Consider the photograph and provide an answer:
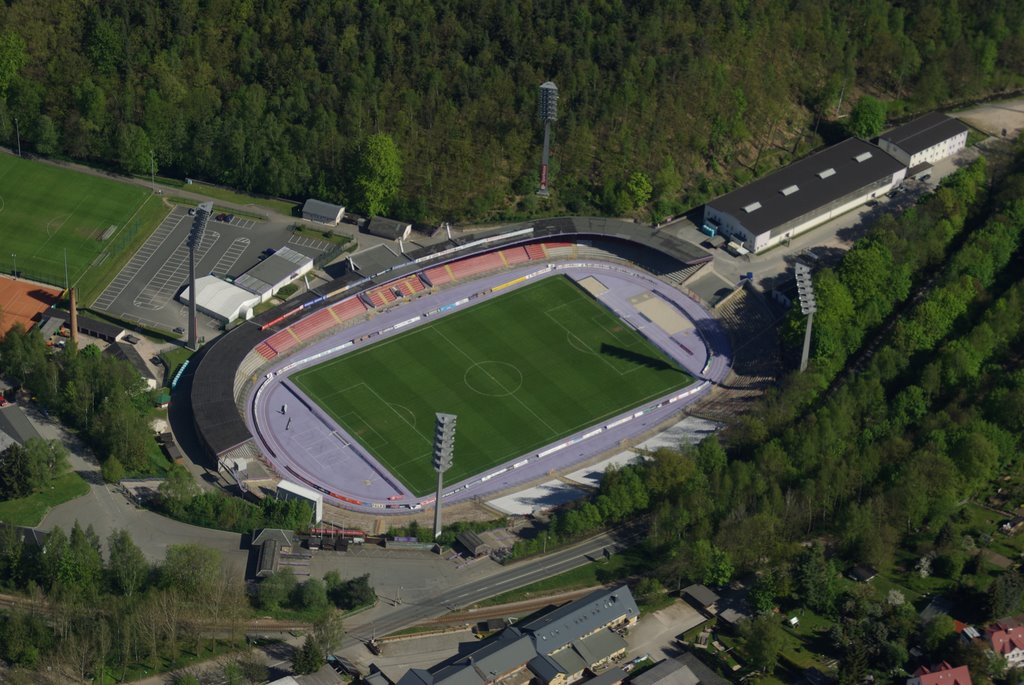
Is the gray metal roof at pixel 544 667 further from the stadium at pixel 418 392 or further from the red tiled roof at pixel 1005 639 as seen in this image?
the red tiled roof at pixel 1005 639

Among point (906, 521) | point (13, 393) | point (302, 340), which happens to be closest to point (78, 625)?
point (13, 393)

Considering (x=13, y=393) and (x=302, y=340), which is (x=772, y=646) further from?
(x=13, y=393)

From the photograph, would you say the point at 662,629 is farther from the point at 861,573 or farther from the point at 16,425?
the point at 16,425

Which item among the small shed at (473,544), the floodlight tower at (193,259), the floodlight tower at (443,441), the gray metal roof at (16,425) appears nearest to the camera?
the floodlight tower at (443,441)

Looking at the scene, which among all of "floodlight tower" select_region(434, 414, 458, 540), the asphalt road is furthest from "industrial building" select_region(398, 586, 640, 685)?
"floodlight tower" select_region(434, 414, 458, 540)

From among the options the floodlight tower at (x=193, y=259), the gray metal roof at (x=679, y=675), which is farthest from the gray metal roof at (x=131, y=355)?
the gray metal roof at (x=679, y=675)
